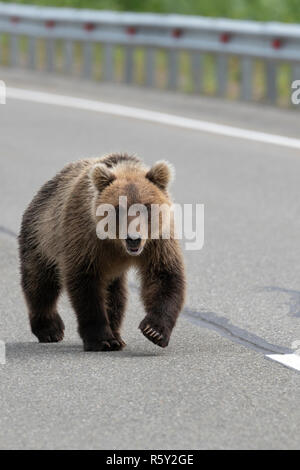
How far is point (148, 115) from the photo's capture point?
1775 centimetres

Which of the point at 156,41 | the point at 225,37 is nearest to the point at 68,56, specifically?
the point at 156,41


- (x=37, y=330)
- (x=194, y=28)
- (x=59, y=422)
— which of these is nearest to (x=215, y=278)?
(x=37, y=330)

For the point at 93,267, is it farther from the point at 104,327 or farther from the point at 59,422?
the point at 59,422

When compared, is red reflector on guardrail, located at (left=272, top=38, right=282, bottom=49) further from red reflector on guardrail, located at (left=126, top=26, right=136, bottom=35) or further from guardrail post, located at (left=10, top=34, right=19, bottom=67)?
guardrail post, located at (left=10, top=34, right=19, bottom=67)

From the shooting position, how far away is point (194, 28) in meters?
19.0

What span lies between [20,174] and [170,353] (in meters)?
6.70

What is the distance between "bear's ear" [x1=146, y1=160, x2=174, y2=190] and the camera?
7441 mm

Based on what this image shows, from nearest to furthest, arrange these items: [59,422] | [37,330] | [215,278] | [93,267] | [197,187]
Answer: [59,422]
[93,267]
[37,330]
[215,278]
[197,187]

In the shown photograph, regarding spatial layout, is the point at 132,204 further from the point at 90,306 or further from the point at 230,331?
the point at 230,331

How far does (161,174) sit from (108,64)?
13.4 meters

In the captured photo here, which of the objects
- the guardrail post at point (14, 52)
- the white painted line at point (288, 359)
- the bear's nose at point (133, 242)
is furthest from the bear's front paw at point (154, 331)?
the guardrail post at point (14, 52)

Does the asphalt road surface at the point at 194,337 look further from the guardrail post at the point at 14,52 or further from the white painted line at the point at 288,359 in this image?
the guardrail post at the point at 14,52

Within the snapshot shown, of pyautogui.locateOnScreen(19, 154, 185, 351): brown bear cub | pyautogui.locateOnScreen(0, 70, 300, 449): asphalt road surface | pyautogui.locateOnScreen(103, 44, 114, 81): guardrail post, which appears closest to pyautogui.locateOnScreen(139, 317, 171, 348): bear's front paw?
pyautogui.locateOnScreen(19, 154, 185, 351): brown bear cub

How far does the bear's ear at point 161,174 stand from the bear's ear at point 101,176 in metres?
0.20
